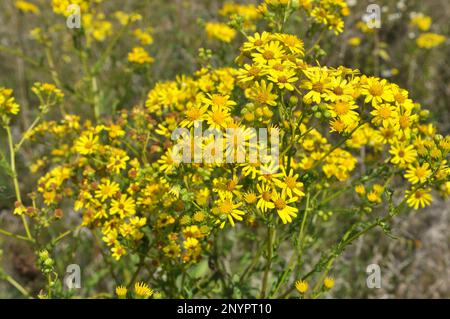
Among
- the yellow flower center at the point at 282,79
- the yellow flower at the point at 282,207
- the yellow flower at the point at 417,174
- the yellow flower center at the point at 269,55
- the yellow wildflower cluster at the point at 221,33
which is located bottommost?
the yellow flower at the point at 282,207

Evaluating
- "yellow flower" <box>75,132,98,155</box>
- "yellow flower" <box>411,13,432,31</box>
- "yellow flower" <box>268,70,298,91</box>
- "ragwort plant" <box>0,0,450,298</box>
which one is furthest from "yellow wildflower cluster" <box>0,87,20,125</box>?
"yellow flower" <box>411,13,432,31</box>

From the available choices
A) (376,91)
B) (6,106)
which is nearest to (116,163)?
(6,106)

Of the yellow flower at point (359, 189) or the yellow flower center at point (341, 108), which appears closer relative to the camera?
the yellow flower center at point (341, 108)

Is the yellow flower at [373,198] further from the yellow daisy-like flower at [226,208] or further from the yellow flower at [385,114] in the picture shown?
the yellow daisy-like flower at [226,208]

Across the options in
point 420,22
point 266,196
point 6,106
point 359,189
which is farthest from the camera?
point 420,22

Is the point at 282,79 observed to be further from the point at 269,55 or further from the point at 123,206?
the point at 123,206

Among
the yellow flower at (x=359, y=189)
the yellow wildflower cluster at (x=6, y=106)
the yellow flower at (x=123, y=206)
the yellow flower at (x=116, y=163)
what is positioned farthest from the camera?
the yellow flower at (x=359, y=189)

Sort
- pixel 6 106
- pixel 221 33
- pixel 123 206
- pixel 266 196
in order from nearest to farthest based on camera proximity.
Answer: pixel 266 196 → pixel 123 206 → pixel 6 106 → pixel 221 33

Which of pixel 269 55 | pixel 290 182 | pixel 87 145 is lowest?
pixel 290 182

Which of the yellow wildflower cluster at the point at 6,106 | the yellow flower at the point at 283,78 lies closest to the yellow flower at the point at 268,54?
the yellow flower at the point at 283,78

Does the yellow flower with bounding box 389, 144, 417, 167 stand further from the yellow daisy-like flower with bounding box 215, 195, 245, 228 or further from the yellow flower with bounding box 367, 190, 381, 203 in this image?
the yellow daisy-like flower with bounding box 215, 195, 245, 228

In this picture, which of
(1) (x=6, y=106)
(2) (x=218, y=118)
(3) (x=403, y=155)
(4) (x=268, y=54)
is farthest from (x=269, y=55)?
(1) (x=6, y=106)

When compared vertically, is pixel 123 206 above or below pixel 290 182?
below

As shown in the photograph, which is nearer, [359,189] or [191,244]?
[191,244]
